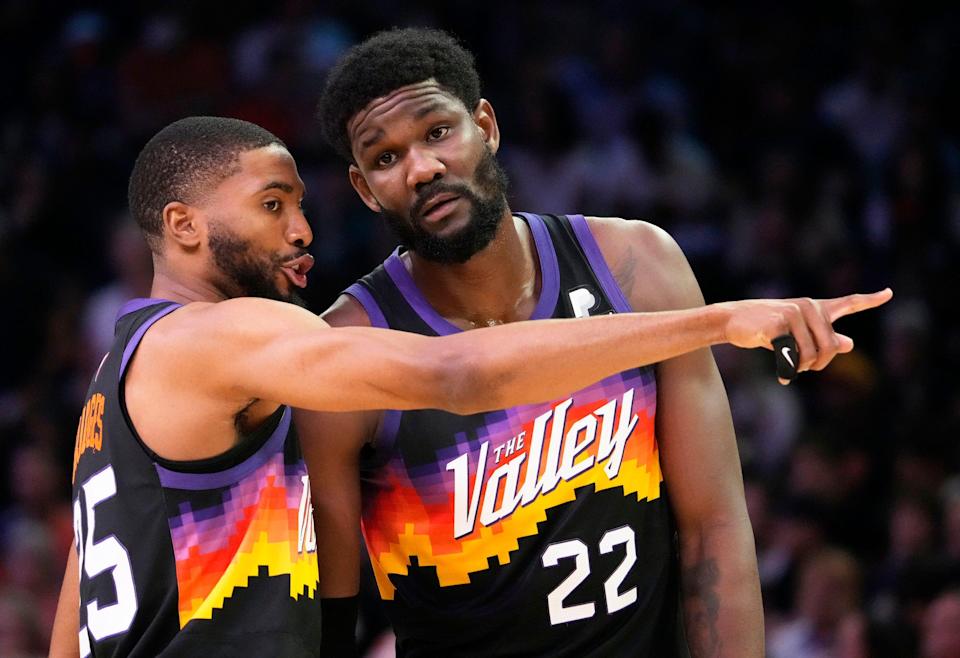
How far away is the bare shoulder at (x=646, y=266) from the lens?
148 inches

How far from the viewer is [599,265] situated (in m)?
3.81

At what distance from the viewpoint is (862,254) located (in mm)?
7789

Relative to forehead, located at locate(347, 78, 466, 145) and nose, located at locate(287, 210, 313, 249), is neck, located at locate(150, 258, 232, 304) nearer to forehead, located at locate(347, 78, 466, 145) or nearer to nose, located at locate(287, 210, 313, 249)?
nose, located at locate(287, 210, 313, 249)

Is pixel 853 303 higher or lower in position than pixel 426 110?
lower

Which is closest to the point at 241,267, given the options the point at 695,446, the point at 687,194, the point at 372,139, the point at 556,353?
Answer: the point at 372,139

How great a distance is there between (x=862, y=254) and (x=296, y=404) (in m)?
5.39

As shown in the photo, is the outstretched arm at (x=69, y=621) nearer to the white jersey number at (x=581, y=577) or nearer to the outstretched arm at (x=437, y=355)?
the outstretched arm at (x=437, y=355)

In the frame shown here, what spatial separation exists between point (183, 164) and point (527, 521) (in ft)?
4.03

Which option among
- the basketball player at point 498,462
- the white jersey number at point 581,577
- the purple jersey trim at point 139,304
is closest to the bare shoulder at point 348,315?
the basketball player at point 498,462

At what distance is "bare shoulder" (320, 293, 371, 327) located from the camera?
3.66m

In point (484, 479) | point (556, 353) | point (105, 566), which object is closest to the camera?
point (556, 353)

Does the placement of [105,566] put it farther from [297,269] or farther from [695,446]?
[695,446]

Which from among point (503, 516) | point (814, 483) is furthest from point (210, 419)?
point (814, 483)

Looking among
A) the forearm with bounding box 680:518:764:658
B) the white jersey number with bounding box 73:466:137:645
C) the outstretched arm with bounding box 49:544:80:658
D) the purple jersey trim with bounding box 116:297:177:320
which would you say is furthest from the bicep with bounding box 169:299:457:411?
the forearm with bounding box 680:518:764:658
